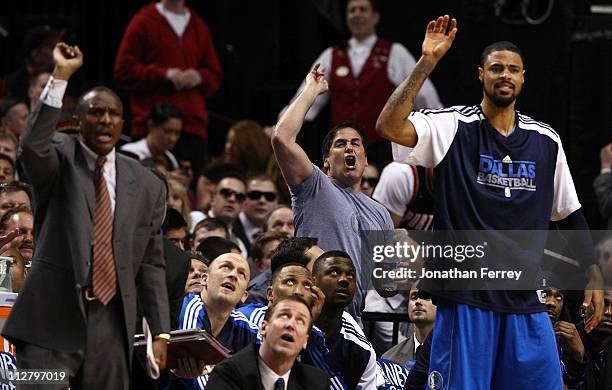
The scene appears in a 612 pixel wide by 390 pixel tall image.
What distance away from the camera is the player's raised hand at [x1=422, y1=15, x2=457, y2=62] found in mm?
6484

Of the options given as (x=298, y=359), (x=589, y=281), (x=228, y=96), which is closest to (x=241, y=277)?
(x=298, y=359)

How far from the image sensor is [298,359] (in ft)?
23.0

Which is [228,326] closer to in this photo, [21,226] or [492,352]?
[21,226]

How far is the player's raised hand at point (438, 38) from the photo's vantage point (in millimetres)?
6484

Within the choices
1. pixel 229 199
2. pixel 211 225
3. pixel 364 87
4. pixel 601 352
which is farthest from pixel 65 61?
pixel 364 87

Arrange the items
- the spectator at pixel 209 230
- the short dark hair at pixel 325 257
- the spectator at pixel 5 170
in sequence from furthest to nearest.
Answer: the spectator at pixel 5 170 < the spectator at pixel 209 230 < the short dark hair at pixel 325 257

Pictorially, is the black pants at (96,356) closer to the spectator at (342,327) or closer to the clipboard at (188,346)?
the clipboard at (188,346)

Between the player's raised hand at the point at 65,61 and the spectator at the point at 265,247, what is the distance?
3.39m

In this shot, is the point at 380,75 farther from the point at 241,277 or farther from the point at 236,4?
the point at 241,277

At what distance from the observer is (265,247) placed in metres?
8.90

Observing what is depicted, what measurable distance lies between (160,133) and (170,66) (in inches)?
33.6

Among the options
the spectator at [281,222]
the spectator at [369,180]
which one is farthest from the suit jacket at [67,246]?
the spectator at [369,180]

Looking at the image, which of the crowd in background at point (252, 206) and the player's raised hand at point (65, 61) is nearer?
the player's raised hand at point (65, 61)

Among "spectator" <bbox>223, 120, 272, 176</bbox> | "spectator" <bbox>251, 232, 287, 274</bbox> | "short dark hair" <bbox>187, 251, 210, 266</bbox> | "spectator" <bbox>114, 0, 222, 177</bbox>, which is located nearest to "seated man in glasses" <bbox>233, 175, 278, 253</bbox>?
"spectator" <bbox>223, 120, 272, 176</bbox>
